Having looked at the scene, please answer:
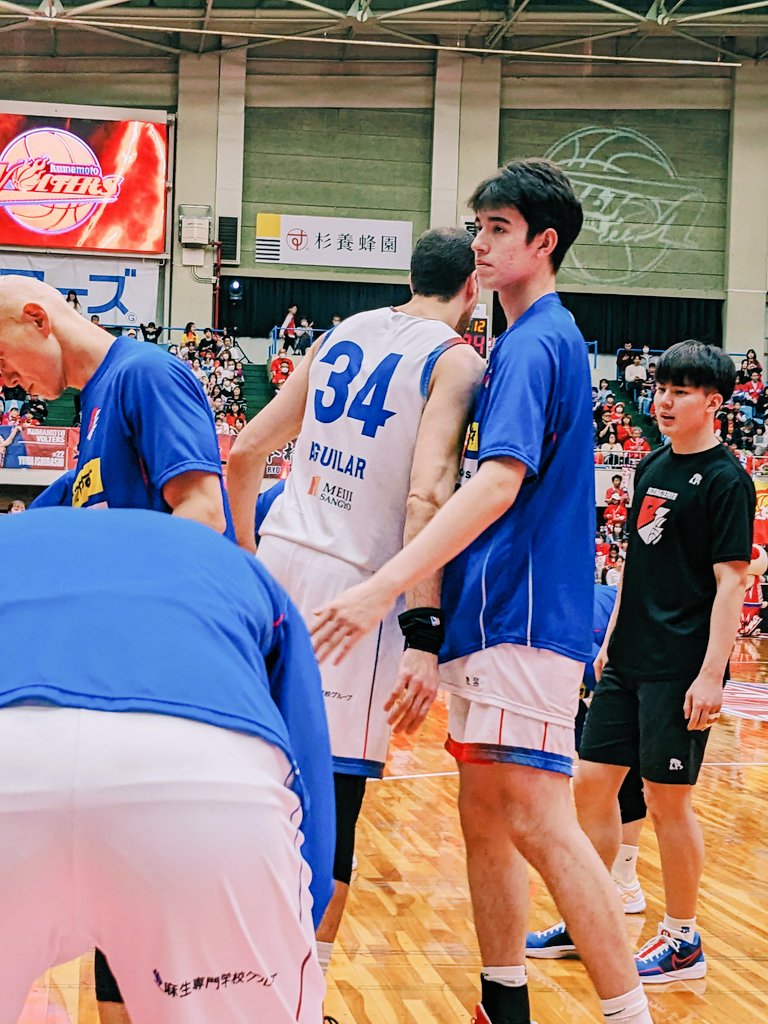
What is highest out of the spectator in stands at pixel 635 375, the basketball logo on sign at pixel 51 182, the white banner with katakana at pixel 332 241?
the basketball logo on sign at pixel 51 182

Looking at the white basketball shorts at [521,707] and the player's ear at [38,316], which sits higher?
the player's ear at [38,316]

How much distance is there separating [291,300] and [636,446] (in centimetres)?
754

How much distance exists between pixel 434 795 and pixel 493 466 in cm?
411

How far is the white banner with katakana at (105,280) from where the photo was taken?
23.0m

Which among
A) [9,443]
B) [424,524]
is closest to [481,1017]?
[424,524]

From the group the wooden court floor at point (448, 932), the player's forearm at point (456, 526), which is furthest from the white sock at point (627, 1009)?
the player's forearm at point (456, 526)

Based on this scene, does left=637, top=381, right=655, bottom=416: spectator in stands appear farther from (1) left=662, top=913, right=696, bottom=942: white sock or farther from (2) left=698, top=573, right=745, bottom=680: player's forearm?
(1) left=662, top=913, right=696, bottom=942: white sock

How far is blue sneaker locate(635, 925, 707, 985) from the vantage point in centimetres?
352

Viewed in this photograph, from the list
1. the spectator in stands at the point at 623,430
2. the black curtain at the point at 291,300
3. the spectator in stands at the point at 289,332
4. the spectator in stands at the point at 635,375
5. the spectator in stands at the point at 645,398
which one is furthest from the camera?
the black curtain at the point at 291,300

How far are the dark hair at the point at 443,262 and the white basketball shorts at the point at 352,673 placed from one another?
2.43 ft

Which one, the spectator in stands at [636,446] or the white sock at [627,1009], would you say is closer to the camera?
the white sock at [627,1009]

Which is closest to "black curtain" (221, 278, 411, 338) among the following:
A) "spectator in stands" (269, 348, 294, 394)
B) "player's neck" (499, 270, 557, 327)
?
"spectator in stands" (269, 348, 294, 394)

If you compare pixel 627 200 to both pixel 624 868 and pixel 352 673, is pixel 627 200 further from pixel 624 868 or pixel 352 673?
pixel 352 673

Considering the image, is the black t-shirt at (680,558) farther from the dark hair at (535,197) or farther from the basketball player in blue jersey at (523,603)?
the dark hair at (535,197)
